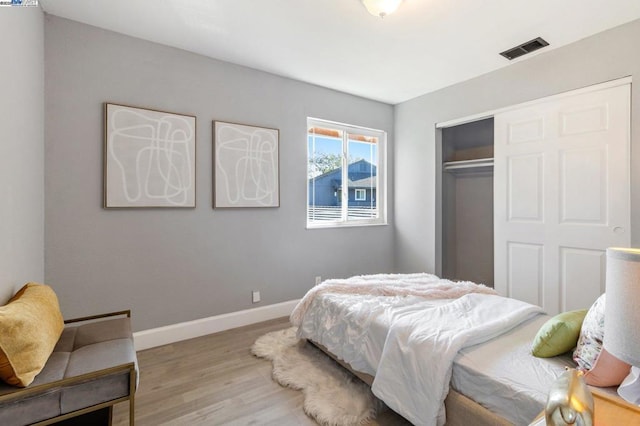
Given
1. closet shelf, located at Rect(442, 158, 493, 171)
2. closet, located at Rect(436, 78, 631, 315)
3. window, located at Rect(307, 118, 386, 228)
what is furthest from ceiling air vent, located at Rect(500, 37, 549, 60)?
window, located at Rect(307, 118, 386, 228)

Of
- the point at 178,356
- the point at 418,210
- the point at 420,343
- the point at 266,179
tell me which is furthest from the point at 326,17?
the point at 178,356

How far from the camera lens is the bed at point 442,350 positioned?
1.30 m

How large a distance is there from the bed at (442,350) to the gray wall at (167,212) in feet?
3.87

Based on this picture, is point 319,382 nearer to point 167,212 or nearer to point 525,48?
point 167,212

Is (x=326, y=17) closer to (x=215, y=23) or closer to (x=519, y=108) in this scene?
(x=215, y=23)

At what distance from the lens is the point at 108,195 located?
2.47 meters

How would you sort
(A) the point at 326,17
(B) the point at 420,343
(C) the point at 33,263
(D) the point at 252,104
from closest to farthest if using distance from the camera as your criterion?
(B) the point at 420,343 < (C) the point at 33,263 < (A) the point at 326,17 < (D) the point at 252,104

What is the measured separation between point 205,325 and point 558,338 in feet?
8.96

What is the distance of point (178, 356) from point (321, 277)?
1.74 meters

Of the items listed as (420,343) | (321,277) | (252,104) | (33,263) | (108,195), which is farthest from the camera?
(321,277)

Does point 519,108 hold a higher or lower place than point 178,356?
higher

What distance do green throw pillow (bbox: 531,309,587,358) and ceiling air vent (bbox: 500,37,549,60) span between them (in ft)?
7.98

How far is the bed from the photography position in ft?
4.27

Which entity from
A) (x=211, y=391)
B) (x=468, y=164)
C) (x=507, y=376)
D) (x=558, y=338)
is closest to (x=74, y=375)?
(x=211, y=391)
